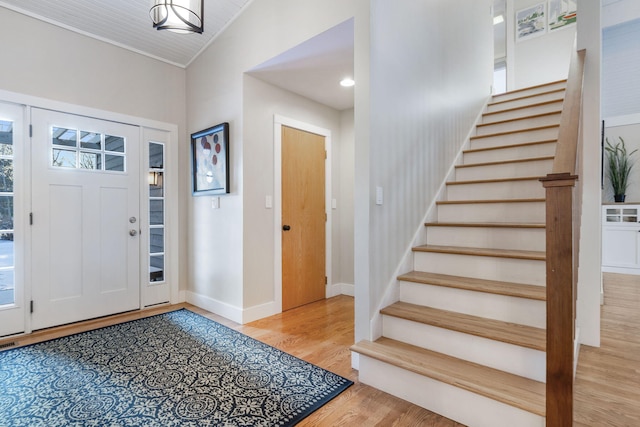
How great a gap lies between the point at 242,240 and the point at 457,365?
6.85 feet

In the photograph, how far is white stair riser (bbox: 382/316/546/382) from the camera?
1597 millimetres

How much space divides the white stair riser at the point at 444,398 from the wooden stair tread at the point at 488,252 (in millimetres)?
898

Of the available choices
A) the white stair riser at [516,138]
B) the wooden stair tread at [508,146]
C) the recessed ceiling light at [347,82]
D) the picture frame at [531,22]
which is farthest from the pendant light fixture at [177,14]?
the picture frame at [531,22]

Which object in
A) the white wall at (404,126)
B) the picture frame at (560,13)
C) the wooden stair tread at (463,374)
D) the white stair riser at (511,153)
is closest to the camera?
the wooden stair tread at (463,374)

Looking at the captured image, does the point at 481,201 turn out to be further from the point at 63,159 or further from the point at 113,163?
the point at 63,159

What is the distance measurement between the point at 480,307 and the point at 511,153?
1735 millimetres

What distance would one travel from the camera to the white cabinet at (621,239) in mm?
4699

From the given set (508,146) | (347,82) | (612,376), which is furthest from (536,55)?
(612,376)

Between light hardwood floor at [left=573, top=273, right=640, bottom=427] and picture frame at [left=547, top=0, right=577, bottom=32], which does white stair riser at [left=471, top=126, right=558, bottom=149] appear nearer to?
light hardwood floor at [left=573, top=273, right=640, bottom=427]

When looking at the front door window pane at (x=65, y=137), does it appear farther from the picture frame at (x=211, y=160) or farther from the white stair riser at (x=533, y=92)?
the white stair riser at (x=533, y=92)

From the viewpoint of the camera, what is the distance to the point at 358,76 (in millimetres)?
Result: 2150

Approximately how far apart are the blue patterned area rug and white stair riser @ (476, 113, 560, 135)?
3.03 m

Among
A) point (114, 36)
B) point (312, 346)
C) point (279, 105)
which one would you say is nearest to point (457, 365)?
point (312, 346)

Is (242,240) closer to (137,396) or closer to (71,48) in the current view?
(137,396)
